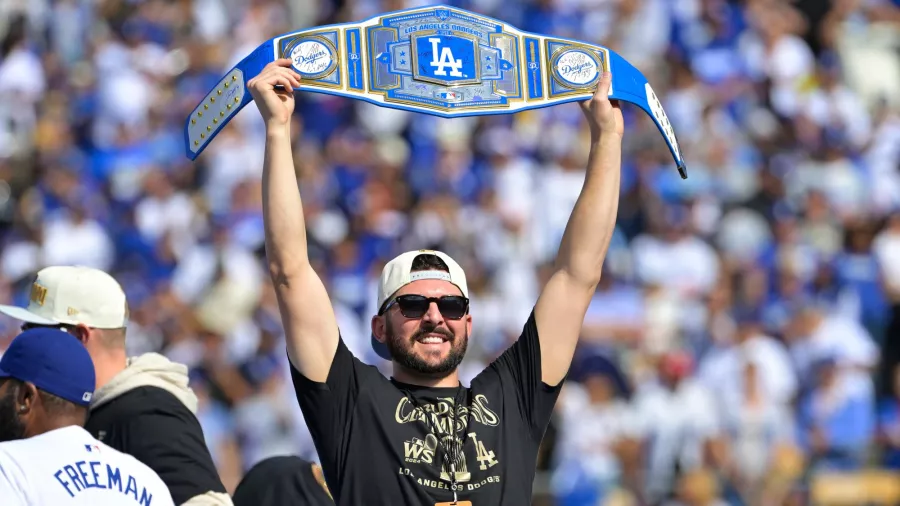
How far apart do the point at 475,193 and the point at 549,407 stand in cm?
787

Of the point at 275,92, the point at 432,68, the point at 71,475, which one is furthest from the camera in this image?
the point at 432,68

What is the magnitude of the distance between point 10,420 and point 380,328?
3.75 ft

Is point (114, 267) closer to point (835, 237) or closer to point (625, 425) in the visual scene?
point (625, 425)

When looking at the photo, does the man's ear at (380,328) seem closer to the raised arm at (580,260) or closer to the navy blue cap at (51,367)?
the raised arm at (580,260)

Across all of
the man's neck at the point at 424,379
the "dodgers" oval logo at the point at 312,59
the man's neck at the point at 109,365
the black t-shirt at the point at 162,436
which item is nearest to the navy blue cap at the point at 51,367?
the black t-shirt at the point at 162,436

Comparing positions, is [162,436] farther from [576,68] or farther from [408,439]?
[576,68]

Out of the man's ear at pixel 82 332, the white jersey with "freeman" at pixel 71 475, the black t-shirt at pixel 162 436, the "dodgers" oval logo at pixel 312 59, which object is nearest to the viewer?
the white jersey with "freeman" at pixel 71 475

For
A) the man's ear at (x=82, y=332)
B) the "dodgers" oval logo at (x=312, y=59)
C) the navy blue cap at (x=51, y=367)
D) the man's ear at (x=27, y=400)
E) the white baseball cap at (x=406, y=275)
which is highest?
the "dodgers" oval logo at (x=312, y=59)

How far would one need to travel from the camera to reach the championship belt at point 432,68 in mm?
4363

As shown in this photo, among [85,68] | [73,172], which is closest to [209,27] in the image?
[85,68]

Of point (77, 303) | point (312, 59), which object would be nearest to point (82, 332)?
point (77, 303)

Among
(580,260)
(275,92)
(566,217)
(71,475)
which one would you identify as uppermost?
(275,92)

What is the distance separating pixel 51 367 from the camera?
3693 millimetres

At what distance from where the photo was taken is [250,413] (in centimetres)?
1029
